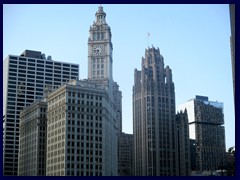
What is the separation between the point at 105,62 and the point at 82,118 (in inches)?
738

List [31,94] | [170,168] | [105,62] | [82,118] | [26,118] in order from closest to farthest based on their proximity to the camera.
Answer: [82,118] → [26,118] → [105,62] → [31,94] → [170,168]

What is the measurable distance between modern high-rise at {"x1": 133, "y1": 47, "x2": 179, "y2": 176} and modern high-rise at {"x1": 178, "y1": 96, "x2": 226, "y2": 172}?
1121 centimetres

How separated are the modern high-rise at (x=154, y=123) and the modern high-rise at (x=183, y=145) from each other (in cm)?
99

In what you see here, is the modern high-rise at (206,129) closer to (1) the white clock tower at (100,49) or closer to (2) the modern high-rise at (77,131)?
(1) the white clock tower at (100,49)

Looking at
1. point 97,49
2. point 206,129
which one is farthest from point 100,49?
point 206,129

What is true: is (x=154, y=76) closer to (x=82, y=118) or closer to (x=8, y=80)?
(x=8, y=80)

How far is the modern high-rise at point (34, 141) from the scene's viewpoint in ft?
194

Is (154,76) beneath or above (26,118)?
above

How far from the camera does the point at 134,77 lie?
93312 mm

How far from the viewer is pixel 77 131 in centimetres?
5506

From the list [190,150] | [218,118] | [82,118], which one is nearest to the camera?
[82,118]

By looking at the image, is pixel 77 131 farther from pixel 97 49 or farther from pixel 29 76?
pixel 29 76
